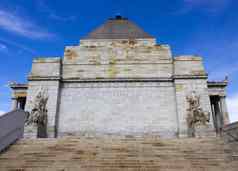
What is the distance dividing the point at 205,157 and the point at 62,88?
1139 cm

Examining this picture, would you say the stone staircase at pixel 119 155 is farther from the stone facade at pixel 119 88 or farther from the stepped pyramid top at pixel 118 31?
the stepped pyramid top at pixel 118 31

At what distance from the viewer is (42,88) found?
51.9 feet

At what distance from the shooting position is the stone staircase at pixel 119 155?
725cm

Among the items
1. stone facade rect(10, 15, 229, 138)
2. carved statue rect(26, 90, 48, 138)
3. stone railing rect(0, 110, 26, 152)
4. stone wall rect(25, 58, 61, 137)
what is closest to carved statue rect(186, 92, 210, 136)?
stone facade rect(10, 15, 229, 138)

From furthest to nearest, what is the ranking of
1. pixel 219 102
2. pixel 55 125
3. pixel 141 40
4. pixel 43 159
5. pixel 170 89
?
pixel 219 102 < pixel 141 40 < pixel 170 89 < pixel 55 125 < pixel 43 159

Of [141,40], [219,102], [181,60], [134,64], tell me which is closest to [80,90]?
[134,64]

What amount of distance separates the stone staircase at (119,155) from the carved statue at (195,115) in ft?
9.05

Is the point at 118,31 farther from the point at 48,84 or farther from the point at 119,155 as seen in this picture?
the point at 119,155

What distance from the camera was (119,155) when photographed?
A: 8.23 m

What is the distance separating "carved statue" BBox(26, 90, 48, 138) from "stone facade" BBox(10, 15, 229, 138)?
53 cm

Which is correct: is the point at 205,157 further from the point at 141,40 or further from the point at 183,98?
the point at 141,40

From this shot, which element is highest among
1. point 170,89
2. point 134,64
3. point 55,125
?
point 134,64

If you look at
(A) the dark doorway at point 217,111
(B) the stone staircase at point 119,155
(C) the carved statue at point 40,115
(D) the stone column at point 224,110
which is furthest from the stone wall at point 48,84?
(D) the stone column at point 224,110

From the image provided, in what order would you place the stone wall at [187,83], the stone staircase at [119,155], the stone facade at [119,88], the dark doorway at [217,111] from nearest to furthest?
1. the stone staircase at [119,155]
2. the stone wall at [187,83]
3. the stone facade at [119,88]
4. the dark doorway at [217,111]
